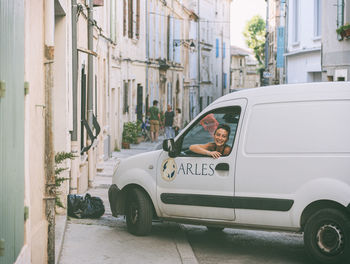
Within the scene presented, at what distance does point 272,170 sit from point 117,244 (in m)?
2.18

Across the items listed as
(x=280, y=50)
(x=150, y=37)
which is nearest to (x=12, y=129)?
(x=150, y=37)

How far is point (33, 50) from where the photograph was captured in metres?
6.67

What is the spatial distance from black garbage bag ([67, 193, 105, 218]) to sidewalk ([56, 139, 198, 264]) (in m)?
0.14

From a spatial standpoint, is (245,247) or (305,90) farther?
(245,247)

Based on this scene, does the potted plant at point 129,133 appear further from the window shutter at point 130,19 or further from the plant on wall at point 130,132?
the window shutter at point 130,19

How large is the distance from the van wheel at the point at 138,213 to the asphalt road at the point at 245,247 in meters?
0.64

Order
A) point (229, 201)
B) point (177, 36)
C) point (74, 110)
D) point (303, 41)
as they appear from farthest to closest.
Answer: point (177, 36) < point (303, 41) < point (74, 110) < point (229, 201)

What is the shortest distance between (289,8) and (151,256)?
792 inches

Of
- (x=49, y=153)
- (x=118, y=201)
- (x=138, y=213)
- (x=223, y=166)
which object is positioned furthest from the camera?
(x=118, y=201)

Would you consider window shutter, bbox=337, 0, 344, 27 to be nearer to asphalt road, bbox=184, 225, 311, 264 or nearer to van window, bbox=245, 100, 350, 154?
asphalt road, bbox=184, 225, 311, 264

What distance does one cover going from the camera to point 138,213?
9.40m

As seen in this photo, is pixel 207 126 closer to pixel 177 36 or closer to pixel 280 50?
pixel 280 50

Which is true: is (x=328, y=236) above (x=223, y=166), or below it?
below

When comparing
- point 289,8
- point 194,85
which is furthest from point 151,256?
point 194,85
